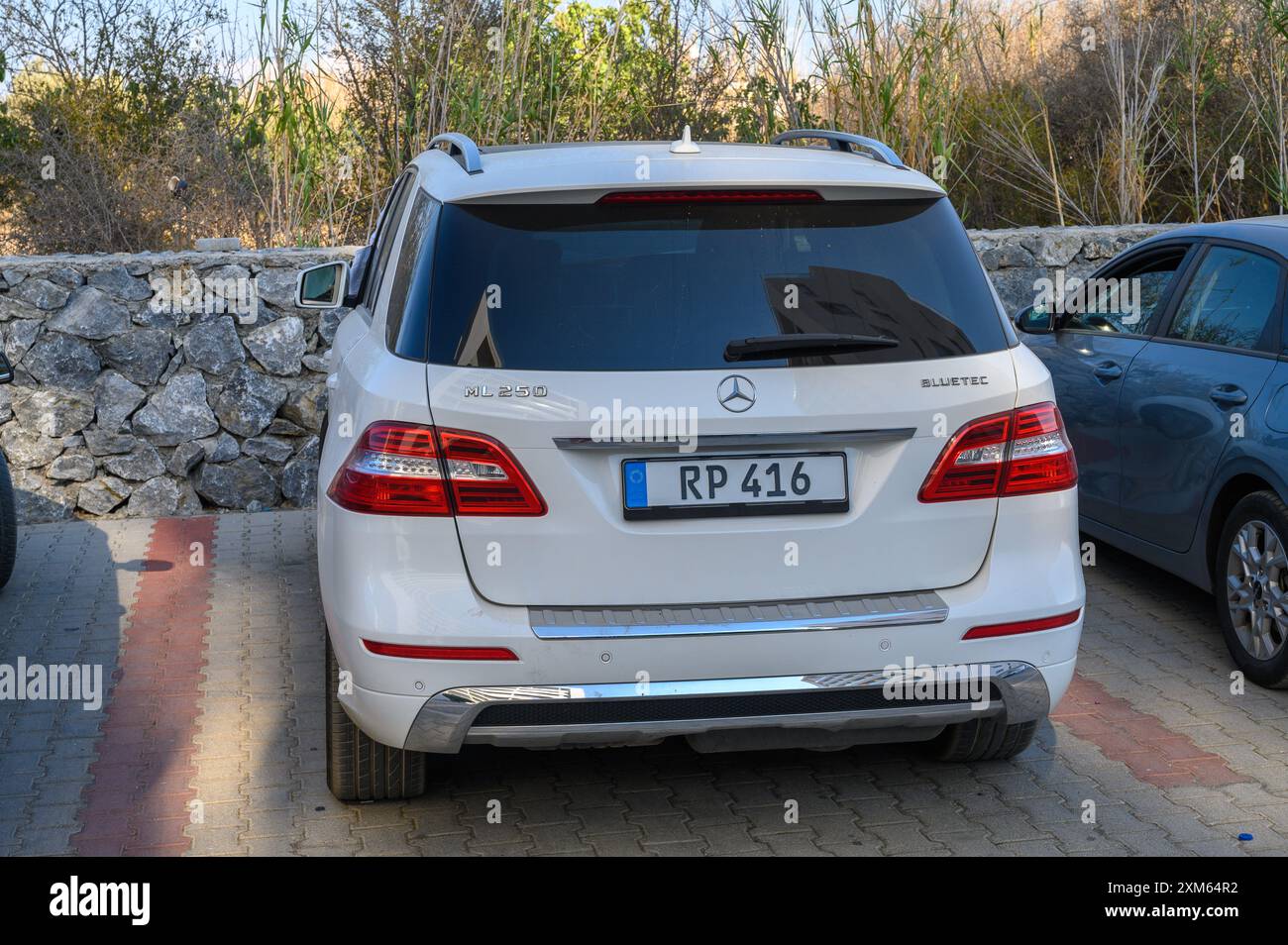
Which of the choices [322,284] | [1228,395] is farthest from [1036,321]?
[322,284]

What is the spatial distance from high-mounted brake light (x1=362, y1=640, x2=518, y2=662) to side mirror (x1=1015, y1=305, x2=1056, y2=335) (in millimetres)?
4115

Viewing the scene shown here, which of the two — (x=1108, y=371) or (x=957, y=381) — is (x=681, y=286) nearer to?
(x=957, y=381)

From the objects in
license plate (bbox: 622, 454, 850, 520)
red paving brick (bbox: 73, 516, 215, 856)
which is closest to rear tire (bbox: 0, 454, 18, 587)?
red paving brick (bbox: 73, 516, 215, 856)

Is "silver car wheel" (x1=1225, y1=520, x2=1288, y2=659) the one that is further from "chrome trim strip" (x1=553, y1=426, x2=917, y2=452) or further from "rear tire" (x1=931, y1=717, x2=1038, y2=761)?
"chrome trim strip" (x1=553, y1=426, x2=917, y2=452)

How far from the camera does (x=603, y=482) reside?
3496mm

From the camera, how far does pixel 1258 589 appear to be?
5340 mm

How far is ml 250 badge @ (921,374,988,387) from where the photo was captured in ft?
11.9

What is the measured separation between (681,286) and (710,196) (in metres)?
0.27

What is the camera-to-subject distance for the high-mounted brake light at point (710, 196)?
369cm

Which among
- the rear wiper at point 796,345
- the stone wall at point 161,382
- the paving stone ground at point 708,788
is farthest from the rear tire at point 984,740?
the stone wall at point 161,382

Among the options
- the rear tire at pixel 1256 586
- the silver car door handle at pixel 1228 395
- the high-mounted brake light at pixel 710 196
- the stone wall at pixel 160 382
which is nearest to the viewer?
the high-mounted brake light at pixel 710 196

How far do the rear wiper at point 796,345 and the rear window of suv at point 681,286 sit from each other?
0.06 feet

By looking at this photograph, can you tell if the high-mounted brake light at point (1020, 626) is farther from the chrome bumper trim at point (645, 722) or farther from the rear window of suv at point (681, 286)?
the rear window of suv at point (681, 286)

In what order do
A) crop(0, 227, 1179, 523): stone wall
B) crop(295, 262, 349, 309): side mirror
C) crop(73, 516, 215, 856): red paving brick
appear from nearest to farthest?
1. crop(73, 516, 215, 856): red paving brick
2. crop(295, 262, 349, 309): side mirror
3. crop(0, 227, 1179, 523): stone wall
